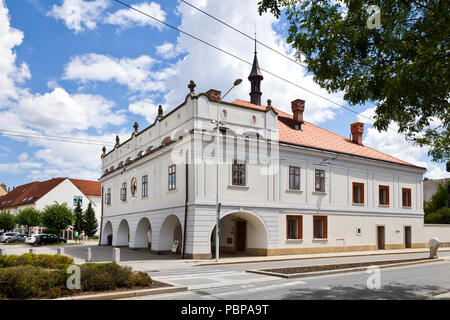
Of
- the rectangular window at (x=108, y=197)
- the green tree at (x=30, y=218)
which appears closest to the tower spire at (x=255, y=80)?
the rectangular window at (x=108, y=197)

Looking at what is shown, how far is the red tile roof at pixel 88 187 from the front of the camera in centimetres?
7774

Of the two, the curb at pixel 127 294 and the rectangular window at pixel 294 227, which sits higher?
the rectangular window at pixel 294 227

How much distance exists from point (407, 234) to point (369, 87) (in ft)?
99.8

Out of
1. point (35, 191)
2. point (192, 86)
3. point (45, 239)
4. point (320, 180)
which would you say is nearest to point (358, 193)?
point (320, 180)

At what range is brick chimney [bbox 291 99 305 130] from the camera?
3313 cm

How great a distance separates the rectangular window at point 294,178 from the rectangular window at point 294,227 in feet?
6.81

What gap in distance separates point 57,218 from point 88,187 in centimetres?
2384

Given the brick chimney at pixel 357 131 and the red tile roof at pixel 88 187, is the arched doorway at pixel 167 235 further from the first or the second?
the red tile roof at pixel 88 187

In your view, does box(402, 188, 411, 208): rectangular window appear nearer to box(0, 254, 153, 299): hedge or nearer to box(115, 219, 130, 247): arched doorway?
box(115, 219, 130, 247): arched doorway

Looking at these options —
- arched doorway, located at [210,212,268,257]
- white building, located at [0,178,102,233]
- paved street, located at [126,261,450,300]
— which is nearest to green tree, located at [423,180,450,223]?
arched doorway, located at [210,212,268,257]

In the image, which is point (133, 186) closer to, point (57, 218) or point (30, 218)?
point (57, 218)

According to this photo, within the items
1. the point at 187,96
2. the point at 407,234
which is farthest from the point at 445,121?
the point at 407,234

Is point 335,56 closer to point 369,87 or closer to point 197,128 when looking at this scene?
point 369,87

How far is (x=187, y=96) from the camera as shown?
2509 centimetres
